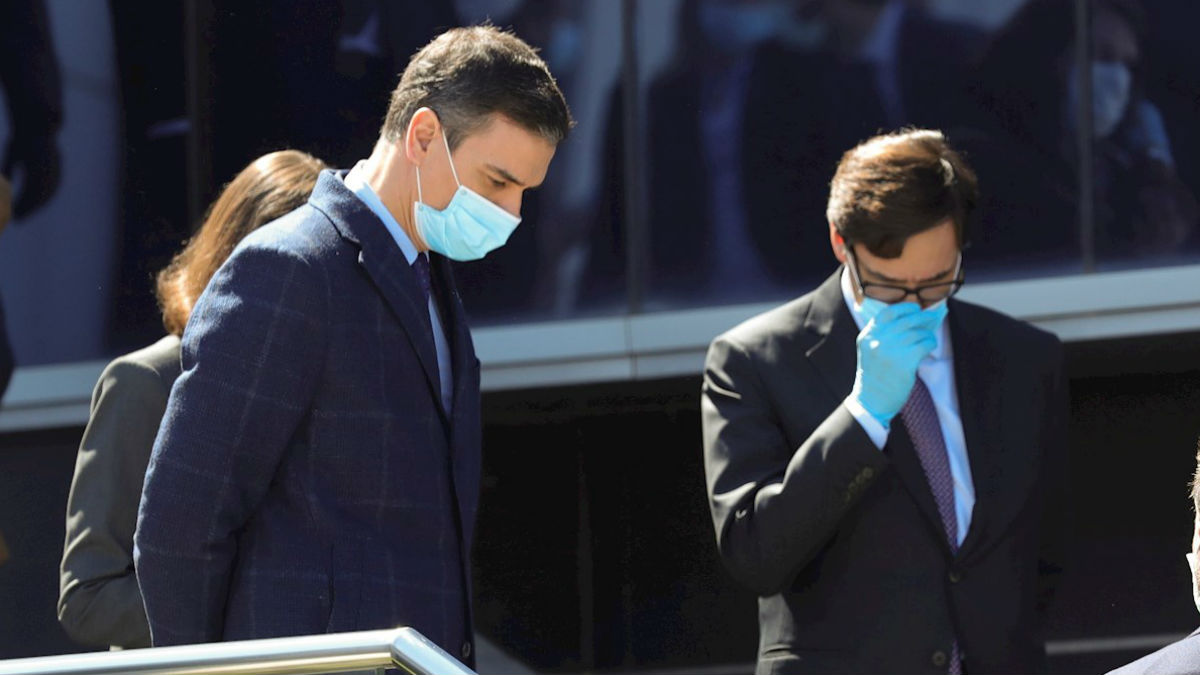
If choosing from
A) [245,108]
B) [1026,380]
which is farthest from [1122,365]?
→ [245,108]

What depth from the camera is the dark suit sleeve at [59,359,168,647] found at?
3.22m

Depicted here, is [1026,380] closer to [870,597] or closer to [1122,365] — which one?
[870,597]

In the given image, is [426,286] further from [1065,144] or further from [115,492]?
[1065,144]

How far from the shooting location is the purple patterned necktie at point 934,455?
3.40 meters

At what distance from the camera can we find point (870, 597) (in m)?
3.37

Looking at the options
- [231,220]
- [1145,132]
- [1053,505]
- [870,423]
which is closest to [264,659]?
[231,220]

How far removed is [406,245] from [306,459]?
0.42m

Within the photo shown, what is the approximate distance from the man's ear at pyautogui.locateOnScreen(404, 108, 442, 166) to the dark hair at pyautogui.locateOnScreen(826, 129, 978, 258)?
3.31 feet

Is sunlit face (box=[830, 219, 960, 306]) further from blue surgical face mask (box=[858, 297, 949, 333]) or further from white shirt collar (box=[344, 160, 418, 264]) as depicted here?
white shirt collar (box=[344, 160, 418, 264])

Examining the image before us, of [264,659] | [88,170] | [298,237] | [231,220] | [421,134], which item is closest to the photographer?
[264,659]

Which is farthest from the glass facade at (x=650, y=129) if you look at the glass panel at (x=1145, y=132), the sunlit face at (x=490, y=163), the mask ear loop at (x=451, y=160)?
the mask ear loop at (x=451, y=160)

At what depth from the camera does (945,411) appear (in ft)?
11.5

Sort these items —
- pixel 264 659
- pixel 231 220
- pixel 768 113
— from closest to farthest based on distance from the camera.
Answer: pixel 264 659, pixel 231 220, pixel 768 113

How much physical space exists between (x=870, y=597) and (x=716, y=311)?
8.04 ft
